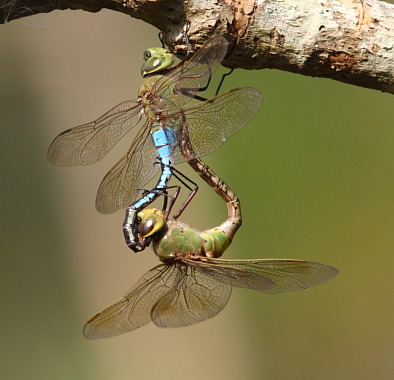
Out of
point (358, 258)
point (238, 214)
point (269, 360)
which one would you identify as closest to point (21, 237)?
point (269, 360)

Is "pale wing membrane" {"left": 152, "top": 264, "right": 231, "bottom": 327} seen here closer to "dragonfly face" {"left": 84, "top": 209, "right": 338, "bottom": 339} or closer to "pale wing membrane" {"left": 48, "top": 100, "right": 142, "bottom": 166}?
"dragonfly face" {"left": 84, "top": 209, "right": 338, "bottom": 339}

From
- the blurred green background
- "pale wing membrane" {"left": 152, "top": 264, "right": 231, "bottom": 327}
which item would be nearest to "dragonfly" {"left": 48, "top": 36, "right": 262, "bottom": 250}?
"pale wing membrane" {"left": 152, "top": 264, "right": 231, "bottom": 327}

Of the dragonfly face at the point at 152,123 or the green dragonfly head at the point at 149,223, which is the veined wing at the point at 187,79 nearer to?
the dragonfly face at the point at 152,123

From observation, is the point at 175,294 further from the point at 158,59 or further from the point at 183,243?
the point at 158,59

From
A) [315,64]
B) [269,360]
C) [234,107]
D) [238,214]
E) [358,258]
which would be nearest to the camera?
[315,64]

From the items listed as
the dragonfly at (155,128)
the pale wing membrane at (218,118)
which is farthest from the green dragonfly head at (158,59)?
the pale wing membrane at (218,118)

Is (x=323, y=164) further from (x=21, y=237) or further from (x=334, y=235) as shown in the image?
(x=21, y=237)
